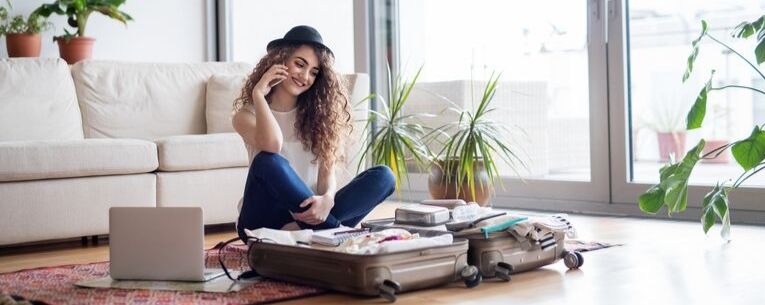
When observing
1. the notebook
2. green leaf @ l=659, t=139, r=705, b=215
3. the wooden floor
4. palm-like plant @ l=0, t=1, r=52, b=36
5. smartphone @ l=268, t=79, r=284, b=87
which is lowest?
the wooden floor

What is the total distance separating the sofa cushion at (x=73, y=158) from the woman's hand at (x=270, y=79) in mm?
1013

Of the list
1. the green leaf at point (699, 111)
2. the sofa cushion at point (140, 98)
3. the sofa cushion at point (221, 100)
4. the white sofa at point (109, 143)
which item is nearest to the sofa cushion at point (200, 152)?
the white sofa at point (109, 143)

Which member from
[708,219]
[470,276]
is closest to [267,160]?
[470,276]

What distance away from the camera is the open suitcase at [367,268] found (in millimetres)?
2344

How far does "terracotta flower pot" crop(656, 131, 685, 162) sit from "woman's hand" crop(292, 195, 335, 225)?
2.09m

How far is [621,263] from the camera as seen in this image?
2.93 meters

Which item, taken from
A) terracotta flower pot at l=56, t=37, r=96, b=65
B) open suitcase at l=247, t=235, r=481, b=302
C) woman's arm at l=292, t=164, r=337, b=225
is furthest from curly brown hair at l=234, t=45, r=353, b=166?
terracotta flower pot at l=56, t=37, r=96, b=65

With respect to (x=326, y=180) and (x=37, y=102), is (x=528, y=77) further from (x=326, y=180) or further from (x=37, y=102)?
(x=37, y=102)

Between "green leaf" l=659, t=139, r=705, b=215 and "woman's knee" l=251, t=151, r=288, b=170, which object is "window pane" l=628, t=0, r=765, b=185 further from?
"woman's knee" l=251, t=151, r=288, b=170

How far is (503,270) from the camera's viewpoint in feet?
8.67

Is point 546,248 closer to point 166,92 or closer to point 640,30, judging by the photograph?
point 640,30

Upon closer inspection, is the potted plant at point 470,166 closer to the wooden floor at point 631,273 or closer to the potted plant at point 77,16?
the wooden floor at point 631,273

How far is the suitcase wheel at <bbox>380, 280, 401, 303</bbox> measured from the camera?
7.64 feet

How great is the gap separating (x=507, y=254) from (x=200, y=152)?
5.80 feet
